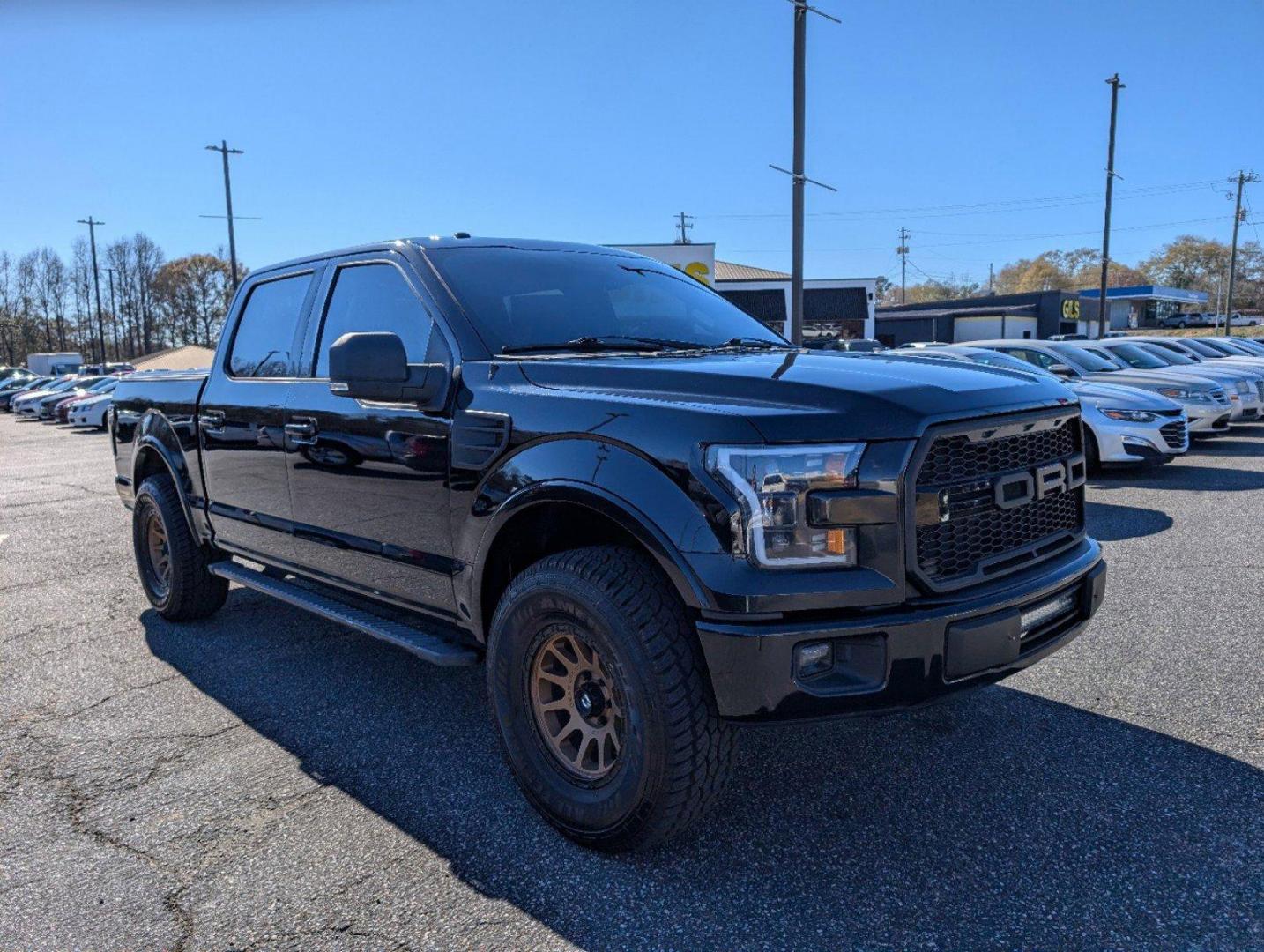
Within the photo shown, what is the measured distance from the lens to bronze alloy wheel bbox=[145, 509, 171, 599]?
530cm

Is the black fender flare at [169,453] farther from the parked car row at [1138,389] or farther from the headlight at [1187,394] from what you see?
the headlight at [1187,394]

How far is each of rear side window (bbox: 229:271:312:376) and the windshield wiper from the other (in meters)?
1.43

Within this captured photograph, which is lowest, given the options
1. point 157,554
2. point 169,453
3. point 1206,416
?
point 157,554

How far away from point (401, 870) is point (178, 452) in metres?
3.16

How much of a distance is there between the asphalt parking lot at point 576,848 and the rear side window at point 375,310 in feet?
5.02

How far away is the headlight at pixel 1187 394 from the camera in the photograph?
38.5 feet

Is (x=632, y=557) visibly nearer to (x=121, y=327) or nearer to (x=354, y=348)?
(x=354, y=348)

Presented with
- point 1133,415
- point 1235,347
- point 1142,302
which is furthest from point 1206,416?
point 1142,302

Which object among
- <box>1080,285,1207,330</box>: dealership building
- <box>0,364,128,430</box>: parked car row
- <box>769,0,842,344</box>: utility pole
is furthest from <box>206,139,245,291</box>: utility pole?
<box>1080,285,1207,330</box>: dealership building

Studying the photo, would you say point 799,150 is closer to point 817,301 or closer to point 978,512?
point 978,512

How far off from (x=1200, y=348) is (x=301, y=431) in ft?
72.1

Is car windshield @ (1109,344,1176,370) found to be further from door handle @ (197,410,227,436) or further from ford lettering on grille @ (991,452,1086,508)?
door handle @ (197,410,227,436)

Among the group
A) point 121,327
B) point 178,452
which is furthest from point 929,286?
point 178,452

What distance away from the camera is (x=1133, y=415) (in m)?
9.73
